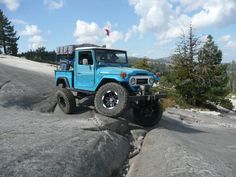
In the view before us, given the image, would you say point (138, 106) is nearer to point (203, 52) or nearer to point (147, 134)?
point (147, 134)

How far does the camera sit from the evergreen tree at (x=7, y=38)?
206 ft

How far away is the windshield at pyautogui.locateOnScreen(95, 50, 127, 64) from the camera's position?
11.0 m

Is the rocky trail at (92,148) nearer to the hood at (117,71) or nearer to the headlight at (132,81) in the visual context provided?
the headlight at (132,81)

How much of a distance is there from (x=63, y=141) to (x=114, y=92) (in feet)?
9.76

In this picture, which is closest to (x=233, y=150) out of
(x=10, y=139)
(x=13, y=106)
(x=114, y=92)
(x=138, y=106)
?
(x=138, y=106)

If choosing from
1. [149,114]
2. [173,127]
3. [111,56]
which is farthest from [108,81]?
[173,127]

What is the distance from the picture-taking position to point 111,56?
449 inches

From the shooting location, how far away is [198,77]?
27.3 meters

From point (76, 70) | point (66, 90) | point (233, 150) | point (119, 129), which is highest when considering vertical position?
point (76, 70)

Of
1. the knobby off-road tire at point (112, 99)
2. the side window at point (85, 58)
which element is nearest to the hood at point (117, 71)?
the knobby off-road tire at point (112, 99)

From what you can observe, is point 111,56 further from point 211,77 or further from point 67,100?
point 211,77

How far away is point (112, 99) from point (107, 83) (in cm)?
59

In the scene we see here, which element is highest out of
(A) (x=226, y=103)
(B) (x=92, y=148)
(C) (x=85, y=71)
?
(C) (x=85, y=71)

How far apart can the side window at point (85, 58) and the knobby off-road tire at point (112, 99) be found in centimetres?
141
